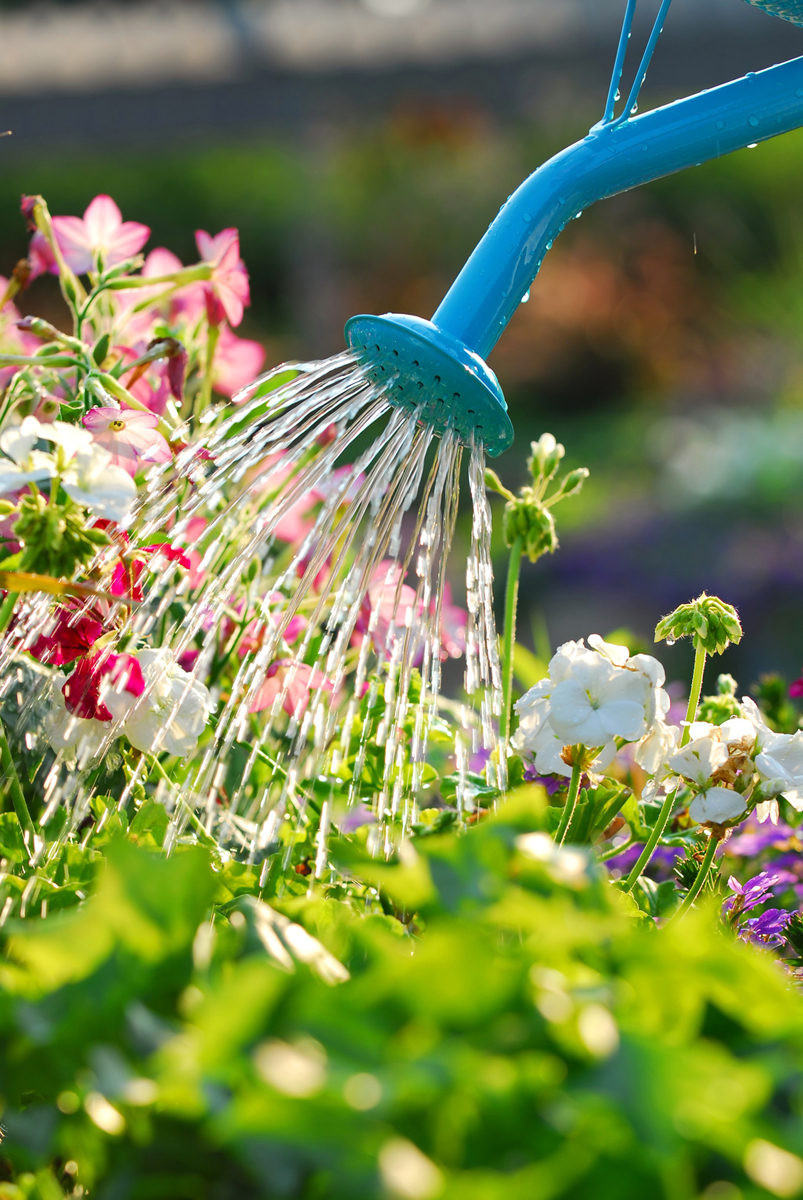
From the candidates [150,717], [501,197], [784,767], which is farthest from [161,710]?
[501,197]

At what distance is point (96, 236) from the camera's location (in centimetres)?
82

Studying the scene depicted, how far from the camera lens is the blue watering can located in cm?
58

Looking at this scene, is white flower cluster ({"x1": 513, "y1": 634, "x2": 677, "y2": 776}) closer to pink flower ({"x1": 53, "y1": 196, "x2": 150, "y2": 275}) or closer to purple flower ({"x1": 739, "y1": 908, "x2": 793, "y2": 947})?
purple flower ({"x1": 739, "y1": 908, "x2": 793, "y2": 947})

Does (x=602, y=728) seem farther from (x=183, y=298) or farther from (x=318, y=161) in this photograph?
(x=318, y=161)

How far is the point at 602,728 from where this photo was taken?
0.51 m

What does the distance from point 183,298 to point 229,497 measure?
24cm

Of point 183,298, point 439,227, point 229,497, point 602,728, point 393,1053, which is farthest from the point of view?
point 439,227

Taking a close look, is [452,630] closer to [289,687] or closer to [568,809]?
[289,687]

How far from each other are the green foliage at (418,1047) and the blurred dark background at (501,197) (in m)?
2.10

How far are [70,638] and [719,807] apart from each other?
1.13 feet

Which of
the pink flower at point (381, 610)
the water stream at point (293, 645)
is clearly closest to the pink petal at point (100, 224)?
the water stream at point (293, 645)

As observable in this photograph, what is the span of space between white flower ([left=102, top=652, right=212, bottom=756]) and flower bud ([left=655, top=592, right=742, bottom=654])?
256 millimetres

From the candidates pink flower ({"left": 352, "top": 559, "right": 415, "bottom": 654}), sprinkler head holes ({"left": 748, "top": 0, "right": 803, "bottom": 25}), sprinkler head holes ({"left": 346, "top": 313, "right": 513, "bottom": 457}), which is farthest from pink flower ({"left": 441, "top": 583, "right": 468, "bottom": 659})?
sprinkler head holes ({"left": 748, "top": 0, "right": 803, "bottom": 25})

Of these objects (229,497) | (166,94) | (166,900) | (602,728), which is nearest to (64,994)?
(166,900)
